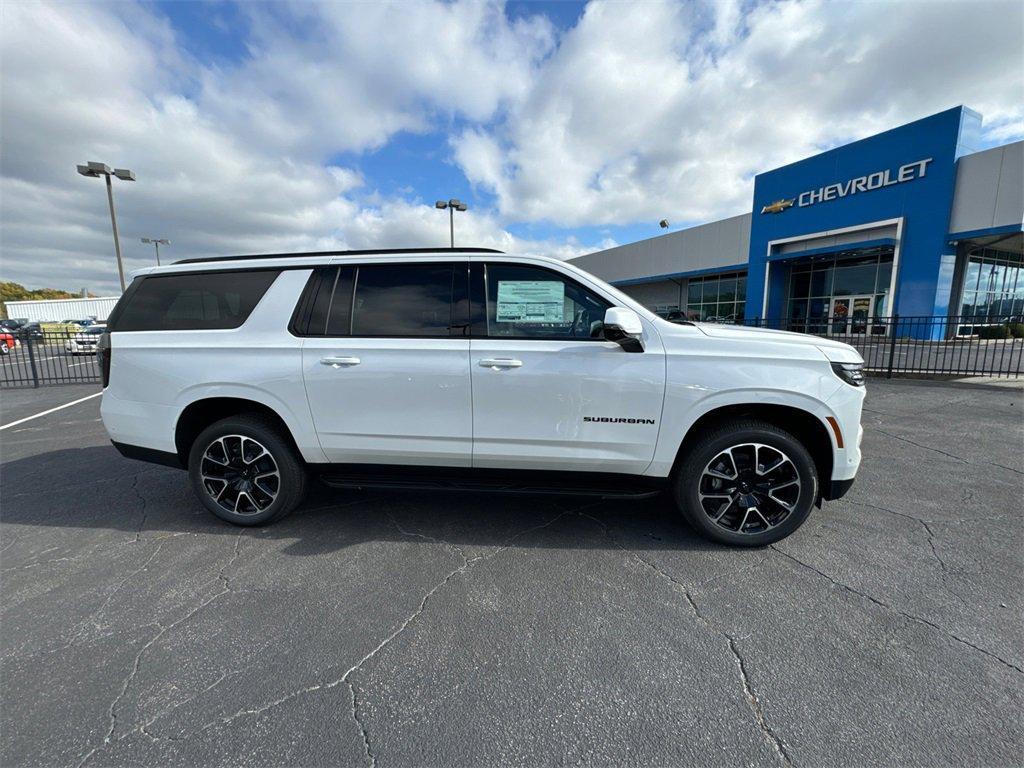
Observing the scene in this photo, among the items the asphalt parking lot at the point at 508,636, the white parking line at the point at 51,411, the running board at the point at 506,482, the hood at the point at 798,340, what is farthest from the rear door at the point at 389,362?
the white parking line at the point at 51,411

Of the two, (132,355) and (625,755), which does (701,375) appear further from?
(132,355)

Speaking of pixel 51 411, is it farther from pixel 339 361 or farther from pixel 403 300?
pixel 403 300

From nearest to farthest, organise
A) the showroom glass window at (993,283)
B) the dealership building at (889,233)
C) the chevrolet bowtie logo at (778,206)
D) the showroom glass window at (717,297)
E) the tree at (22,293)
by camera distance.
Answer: the dealership building at (889,233) → the showroom glass window at (993,283) → the chevrolet bowtie logo at (778,206) → the showroom glass window at (717,297) → the tree at (22,293)

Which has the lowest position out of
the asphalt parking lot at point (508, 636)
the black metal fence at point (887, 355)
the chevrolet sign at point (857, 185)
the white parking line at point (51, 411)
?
the asphalt parking lot at point (508, 636)

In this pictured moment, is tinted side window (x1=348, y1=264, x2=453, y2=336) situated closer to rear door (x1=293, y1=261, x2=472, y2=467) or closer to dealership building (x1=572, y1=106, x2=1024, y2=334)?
rear door (x1=293, y1=261, x2=472, y2=467)

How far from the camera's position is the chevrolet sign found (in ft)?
57.7

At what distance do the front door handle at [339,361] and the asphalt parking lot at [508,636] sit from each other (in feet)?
4.09

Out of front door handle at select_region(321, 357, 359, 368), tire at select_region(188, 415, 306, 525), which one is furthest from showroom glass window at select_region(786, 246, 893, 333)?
tire at select_region(188, 415, 306, 525)

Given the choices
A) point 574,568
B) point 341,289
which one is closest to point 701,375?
point 574,568

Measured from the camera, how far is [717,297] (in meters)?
31.8

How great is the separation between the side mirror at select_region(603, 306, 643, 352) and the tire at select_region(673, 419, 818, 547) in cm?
83

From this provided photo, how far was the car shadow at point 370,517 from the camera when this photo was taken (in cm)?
315

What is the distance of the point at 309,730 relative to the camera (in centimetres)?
173

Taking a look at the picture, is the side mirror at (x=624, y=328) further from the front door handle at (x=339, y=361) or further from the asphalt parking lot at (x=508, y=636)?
the front door handle at (x=339, y=361)
